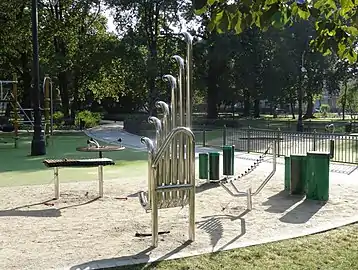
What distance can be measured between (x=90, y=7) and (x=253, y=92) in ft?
50.9

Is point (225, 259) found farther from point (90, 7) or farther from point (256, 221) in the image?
point (90, 7)

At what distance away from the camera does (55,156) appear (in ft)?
55.2

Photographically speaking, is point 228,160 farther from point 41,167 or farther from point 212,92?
point 212,92

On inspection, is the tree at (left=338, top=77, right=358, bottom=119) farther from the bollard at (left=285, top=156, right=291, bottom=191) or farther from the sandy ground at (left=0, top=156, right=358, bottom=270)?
the sandy ground at (left=0, top=156, right=358, bottom=270)

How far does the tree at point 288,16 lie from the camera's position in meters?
3.29

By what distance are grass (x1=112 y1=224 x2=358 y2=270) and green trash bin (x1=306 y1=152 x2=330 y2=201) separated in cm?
255

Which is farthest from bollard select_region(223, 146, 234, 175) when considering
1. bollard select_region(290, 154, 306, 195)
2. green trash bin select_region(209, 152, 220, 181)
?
bollard select_region(290, 154, 306, 195)

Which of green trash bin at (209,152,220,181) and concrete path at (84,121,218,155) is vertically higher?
green trash bin at (209,152,220,181)

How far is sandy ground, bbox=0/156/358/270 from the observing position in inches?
217

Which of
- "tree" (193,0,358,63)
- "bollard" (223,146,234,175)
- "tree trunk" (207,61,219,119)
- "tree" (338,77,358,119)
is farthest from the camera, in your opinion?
"tree" (338,77,358,119)

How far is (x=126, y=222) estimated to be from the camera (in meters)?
7.08

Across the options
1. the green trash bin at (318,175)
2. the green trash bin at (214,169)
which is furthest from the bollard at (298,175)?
the green trash bin at (214,169)

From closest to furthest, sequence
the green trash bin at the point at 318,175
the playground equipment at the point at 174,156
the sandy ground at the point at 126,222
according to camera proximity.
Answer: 1. the sandy ground at the point at 126,222
2. the playground equipment at the point at 174,156
3. the green trash bin at the point at 318,175

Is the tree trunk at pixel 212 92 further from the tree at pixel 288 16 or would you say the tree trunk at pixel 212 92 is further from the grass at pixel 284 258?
the tree at pixel 288 16
